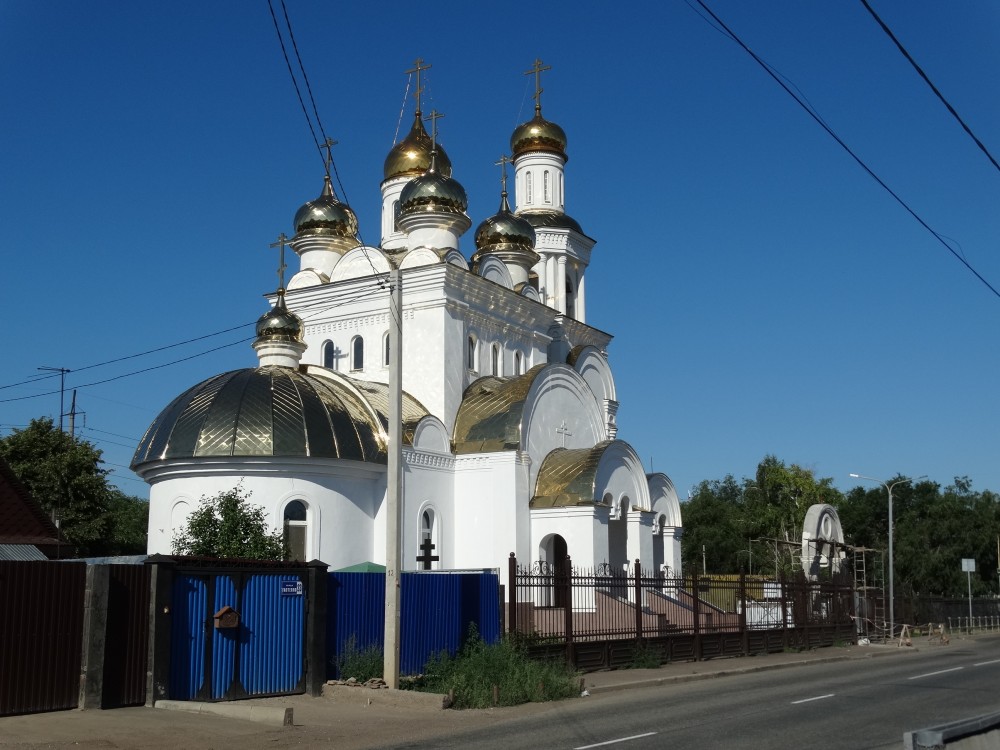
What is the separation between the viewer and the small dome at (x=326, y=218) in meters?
33.4

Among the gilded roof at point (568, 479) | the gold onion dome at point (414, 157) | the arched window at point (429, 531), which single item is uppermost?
the gold onion dome at point (414, 157)

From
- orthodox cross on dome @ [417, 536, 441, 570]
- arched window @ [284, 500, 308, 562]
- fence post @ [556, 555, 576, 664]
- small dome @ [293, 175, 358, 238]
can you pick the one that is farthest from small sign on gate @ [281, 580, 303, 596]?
small dome @ [293, 175, 358, 238]

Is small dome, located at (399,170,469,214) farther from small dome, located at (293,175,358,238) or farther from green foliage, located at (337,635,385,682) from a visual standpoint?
green foliage, located at (337,635,385,682)

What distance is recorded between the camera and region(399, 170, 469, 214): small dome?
30938 mm

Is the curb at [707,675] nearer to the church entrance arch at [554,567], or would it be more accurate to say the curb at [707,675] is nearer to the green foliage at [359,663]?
the church entrance arch at [554,567]

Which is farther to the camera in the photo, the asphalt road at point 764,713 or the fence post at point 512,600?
the fence post at point 512,600

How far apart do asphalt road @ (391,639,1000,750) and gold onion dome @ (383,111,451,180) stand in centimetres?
2008

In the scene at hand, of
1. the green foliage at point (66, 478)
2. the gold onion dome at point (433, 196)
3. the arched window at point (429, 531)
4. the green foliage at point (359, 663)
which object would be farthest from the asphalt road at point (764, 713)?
the green foliage at point (66, 478)

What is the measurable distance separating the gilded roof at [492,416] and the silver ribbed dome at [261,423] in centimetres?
314

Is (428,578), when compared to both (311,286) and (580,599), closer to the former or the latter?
(580,599)

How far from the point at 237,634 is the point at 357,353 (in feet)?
54.3

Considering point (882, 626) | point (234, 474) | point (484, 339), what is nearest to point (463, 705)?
point (234, 474)

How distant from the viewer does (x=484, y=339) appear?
31.1 meters

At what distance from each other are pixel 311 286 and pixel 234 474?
29.2ft
